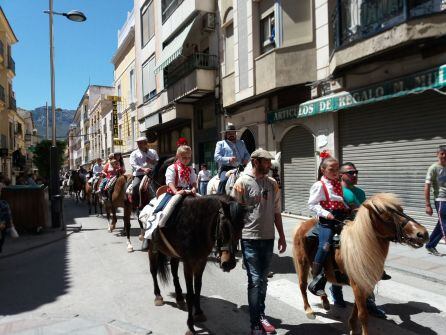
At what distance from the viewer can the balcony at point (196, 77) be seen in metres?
18.4

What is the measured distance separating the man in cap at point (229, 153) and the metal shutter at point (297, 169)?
18.4 feet

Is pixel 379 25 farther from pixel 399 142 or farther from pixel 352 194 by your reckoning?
pixel 352 194

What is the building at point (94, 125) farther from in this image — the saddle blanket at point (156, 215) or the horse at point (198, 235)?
the horse at point (198, 235)

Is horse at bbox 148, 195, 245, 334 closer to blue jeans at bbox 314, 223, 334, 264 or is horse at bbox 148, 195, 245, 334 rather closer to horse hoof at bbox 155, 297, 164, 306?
horse hoof at bbox 155, 297, 164, 306

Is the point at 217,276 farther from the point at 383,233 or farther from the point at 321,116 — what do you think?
the point at 321,116

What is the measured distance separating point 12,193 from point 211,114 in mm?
11368

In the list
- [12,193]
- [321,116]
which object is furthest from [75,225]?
[321,116]

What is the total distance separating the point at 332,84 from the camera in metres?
12.1

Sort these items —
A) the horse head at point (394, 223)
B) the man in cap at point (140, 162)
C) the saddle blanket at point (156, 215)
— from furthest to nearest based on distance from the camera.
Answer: the man in cap at point (140, 162) → the saddle blanket at point (156, 215) → the horse head at point (394, 223)

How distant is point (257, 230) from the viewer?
4.05m

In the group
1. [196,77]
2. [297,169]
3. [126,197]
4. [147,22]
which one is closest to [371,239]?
[126,197]

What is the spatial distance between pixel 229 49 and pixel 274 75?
4880 millimetres

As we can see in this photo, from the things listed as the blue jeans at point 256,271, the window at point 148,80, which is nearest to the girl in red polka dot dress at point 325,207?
the blue jeans at point 256,271

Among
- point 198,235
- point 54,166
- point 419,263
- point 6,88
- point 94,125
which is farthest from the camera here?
point 94,125
